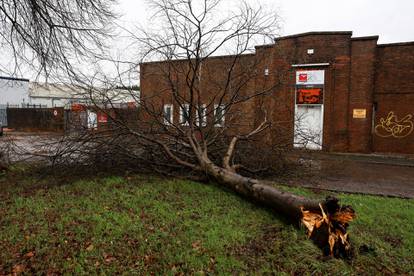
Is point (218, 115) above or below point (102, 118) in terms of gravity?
above

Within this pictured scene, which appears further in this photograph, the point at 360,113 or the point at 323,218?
the point at 360,113

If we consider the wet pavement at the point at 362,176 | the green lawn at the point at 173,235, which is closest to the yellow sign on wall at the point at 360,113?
the wet pavement at the point at 362,176

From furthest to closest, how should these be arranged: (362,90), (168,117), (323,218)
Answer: (362,90) < (168,117) < (323,218)

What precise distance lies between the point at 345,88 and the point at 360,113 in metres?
1.24

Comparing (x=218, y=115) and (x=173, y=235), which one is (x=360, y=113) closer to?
(x=218, y=115)

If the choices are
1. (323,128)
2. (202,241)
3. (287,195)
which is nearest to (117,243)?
(202,241)

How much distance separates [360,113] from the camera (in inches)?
504

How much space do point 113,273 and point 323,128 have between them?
12.2m

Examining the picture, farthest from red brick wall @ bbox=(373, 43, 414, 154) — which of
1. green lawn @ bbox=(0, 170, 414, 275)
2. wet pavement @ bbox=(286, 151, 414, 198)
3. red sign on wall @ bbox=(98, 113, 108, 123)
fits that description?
red sign on wall @ bbox=(98, 113, 108, 123)

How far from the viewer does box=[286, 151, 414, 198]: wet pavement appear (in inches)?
260

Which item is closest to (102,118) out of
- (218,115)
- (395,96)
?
(218,115)

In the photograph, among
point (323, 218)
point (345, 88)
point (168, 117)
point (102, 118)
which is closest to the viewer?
point (323, 218)

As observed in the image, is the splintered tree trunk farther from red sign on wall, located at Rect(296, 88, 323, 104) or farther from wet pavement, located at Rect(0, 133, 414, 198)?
red sign on wall, located at Rect(296, 88, 323, 104)

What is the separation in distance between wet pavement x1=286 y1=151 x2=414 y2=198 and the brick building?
1.85m
